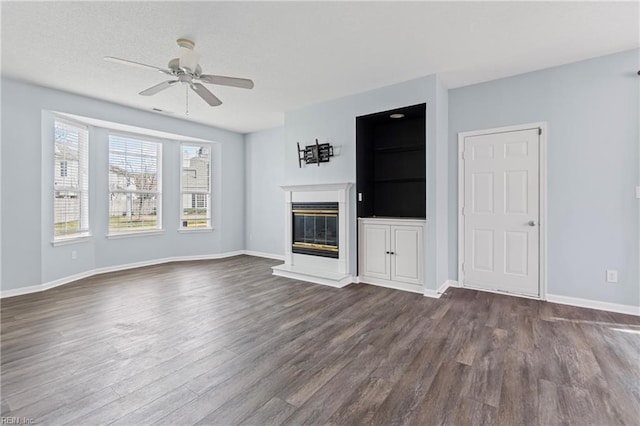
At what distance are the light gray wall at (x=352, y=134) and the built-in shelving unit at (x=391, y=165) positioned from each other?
0.58ft

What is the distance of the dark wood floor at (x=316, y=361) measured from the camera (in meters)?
1.73

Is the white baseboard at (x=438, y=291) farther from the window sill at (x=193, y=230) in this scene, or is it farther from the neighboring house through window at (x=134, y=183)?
Answer: the neighboring house through window at (x=134, y=183)

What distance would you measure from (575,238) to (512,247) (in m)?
0.64

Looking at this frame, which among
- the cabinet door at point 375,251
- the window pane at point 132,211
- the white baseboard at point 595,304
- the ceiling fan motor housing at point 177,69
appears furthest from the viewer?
the window pane at point 132,211

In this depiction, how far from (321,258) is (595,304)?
3475mm

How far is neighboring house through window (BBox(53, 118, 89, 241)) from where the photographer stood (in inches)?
179

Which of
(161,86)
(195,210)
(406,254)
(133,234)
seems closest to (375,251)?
(406,254)

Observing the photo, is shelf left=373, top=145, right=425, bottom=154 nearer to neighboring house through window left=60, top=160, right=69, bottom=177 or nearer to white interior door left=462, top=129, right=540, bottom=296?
white interior door left=462, top=129, right=540, bottom=296

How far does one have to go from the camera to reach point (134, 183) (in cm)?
573

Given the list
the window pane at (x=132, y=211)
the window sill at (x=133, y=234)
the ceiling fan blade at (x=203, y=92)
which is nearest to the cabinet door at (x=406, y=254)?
the ceiling fan blade at (x=203, y=92)

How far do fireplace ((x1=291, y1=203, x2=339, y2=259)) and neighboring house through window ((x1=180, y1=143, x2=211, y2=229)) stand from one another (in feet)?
8.40

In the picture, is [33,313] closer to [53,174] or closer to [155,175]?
[53,174]

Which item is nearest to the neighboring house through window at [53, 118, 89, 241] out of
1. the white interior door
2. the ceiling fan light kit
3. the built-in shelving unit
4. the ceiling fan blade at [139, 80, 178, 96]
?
the ceiling fan blade at [139, 80, 178, 96]

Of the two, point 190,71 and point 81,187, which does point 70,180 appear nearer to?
point 81,187
